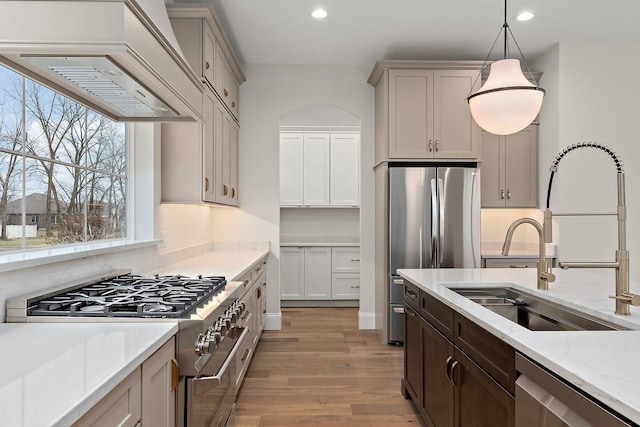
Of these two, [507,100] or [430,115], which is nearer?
[507,100]

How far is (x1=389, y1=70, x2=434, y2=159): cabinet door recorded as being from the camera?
14.1ft

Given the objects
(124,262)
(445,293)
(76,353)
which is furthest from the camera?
(124,262)

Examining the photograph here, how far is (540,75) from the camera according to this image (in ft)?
15.1

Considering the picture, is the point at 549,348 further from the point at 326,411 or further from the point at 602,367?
the point at 326,411

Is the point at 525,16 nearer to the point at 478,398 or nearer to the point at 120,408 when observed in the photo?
the point at 478,398

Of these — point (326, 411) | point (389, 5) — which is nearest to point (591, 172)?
point (389, 5)

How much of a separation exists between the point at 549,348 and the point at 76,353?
51.4 inches

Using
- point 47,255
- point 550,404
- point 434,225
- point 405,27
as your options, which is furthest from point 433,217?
point 47,255

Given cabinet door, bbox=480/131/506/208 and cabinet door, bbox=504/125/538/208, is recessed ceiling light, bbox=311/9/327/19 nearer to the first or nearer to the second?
cabinet door, bbox=480/131/506/208

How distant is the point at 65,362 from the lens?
3.70 ft

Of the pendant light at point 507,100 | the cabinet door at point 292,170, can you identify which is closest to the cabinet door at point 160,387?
the pendant light at point 507,100

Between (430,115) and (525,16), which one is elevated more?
(525,16)

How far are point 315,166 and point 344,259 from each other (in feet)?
4.51

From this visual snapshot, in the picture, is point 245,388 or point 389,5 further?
point 389,5
